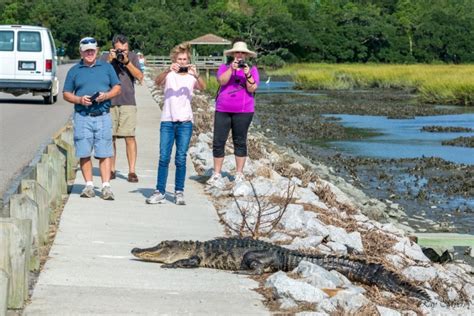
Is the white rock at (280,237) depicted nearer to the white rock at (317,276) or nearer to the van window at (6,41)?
the white rock at (317,276)

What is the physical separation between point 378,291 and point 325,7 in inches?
4530

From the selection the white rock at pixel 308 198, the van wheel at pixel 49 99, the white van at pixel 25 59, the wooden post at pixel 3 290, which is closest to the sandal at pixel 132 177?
the white rock at pixel 308 198

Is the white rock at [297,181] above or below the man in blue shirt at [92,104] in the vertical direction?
below

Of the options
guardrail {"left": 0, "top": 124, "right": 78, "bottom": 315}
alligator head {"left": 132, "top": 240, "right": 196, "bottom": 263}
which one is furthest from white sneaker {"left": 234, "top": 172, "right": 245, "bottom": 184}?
alligator head {"left": 132, "top": 240, "right": 196, "bottom": 263}

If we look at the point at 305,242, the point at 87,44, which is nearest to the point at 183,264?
the point at 305,242

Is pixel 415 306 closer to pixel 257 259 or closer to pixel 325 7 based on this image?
pixel 257 259

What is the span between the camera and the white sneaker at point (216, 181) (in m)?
12.5

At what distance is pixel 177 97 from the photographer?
37.1 ft

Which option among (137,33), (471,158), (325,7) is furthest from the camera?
(325,7)

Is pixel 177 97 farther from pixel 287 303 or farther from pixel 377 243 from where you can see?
pixel 287 303

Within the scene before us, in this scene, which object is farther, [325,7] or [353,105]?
[325,7]

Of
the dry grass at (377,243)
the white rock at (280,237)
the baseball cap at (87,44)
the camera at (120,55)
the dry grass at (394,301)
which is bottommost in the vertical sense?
the dry grass at (377,243)

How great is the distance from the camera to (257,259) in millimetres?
8375

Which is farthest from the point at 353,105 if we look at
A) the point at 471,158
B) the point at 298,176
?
the point at 298,176
